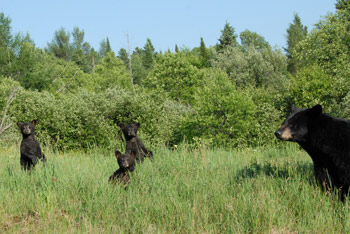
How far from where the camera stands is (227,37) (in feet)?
212

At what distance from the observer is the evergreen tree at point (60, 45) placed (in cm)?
8906

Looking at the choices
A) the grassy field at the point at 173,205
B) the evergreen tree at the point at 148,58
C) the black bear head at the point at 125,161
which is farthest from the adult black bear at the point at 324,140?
the evergreen tree at the point at 148,58

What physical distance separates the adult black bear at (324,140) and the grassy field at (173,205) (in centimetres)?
29

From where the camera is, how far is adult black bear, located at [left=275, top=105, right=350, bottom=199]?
484 centimetres

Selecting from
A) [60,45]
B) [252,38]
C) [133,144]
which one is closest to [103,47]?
[60,45]

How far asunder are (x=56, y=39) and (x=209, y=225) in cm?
9708

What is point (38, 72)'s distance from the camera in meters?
42.8

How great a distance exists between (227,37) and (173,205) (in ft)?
207

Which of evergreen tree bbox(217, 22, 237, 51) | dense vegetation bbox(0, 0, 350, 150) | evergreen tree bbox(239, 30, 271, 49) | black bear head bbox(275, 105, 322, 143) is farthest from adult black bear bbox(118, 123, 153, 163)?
evergreen tree bbox(239, 30, 271, 49)

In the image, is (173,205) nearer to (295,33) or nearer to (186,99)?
(186,99)

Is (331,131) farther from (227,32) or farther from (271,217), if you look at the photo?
(227,32)

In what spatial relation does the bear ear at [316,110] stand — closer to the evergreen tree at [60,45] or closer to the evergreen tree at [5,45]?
the evergreen tree at [5,45]

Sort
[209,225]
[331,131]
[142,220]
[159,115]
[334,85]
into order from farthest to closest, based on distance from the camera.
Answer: [334,85] < [159,115] < [331,131] < [142,220] < [209,225]

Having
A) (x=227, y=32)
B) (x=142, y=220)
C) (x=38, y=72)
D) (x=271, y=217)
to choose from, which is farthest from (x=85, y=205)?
(x=227, y=32)
